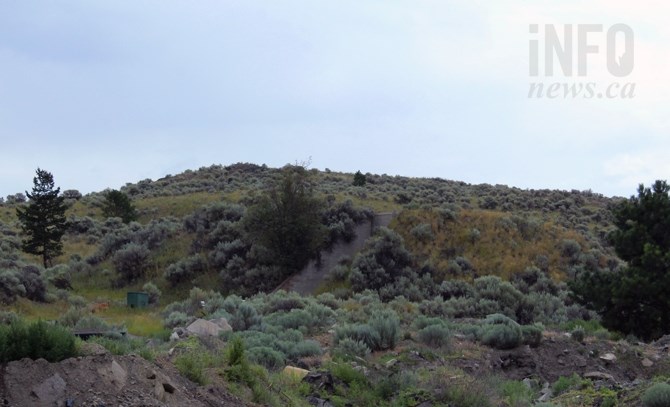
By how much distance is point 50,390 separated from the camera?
6.86 metres

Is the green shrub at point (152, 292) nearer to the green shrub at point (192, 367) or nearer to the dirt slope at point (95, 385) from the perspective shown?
the green shrub at point (192, 367)

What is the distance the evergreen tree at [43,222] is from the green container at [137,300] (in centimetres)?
980

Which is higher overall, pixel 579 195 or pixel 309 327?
pixel 579 195

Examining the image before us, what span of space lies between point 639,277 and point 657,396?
7822 millimetres

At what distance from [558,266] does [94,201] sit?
34206 millimetres

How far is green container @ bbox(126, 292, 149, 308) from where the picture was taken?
75.2ft

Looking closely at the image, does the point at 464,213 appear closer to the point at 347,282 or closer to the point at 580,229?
the point at 347,282

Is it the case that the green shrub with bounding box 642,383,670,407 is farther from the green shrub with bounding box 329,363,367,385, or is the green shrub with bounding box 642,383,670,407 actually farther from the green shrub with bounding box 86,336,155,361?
the green shrub with bounding box 86,336,155,361

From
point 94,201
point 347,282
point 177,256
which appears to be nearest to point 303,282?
point 347,282

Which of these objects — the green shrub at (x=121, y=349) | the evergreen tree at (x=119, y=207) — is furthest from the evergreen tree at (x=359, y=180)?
the green shrub at (x=121, y=349)

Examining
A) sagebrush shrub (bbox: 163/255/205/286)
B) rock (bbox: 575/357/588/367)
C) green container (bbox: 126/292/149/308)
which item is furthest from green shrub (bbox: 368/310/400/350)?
sagebrush shrub (bbox: 163/255/205/286)

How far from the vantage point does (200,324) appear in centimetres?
1354

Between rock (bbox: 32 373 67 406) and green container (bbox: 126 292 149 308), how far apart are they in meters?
16.2

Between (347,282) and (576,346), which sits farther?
(347,282)
